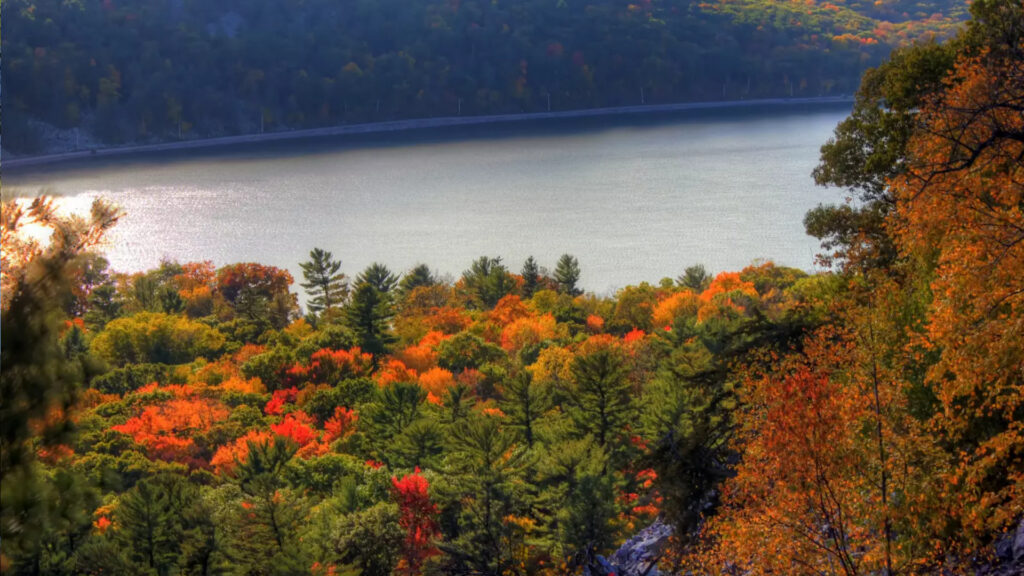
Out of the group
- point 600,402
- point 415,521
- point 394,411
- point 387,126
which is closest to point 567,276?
point 394,411

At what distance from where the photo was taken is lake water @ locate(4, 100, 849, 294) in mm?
76250

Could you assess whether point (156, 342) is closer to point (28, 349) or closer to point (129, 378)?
point (129, 378)

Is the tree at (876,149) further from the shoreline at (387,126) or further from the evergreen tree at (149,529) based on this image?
the shoreline at (387,126)

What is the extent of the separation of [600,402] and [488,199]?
69.2 m

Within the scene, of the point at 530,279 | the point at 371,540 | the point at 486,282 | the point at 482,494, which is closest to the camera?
the point at 371,540

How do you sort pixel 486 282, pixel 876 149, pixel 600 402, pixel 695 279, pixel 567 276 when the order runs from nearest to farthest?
pixel 876 149 → pixel 600 402 → pixel 695 279 → pixel 486 282 → pixel 567 276

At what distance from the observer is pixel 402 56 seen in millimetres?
163750

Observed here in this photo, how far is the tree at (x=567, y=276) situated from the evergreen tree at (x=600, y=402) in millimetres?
40061

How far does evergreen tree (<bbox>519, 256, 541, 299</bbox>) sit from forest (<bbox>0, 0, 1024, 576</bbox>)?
2051 centimetres

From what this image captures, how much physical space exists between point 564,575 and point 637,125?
127 metres

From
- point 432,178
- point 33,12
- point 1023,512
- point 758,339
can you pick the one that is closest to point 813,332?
point 758,339

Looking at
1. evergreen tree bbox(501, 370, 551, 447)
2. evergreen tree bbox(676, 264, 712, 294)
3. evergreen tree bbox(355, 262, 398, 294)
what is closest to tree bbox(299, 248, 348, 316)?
evergreen tree bbox(355, 262, 398, 294)

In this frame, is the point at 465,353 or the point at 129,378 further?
the point at 465,353

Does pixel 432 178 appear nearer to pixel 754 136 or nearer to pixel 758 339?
pixel 754 136
